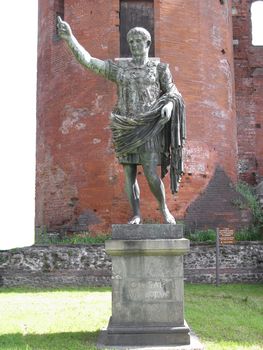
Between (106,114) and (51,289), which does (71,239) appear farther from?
(106,114)

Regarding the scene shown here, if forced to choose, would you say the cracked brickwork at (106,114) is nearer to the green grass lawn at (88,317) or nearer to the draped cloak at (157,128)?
the green grass lawn at (88,317)

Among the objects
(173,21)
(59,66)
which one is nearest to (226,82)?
(173,21)

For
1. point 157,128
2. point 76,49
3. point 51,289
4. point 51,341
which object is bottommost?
point 51,289

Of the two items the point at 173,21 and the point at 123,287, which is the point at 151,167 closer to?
the point at 123,287

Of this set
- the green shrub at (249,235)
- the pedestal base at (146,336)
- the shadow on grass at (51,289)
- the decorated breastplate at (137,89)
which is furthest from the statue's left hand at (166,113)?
the green shrub at (249,235)

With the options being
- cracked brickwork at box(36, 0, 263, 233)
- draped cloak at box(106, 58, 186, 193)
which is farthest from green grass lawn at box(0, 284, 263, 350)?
cracked brickwork at box(36, 0, 263, 233)

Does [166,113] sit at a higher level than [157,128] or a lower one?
higher

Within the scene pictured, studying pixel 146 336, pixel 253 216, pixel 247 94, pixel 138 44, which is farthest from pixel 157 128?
pixel 247 94

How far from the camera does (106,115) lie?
50.6 feet

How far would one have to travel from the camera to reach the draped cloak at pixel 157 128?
5.87m

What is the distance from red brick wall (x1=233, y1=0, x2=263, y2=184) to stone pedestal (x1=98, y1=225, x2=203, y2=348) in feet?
48.3

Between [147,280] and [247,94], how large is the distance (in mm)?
16138

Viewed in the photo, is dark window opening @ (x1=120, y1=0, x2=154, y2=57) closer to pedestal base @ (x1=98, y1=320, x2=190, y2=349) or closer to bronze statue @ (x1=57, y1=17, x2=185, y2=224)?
bronze statue @ (x1=57, y1=17, x2=185, y2=224)

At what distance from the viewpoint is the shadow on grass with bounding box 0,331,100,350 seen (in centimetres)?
539
